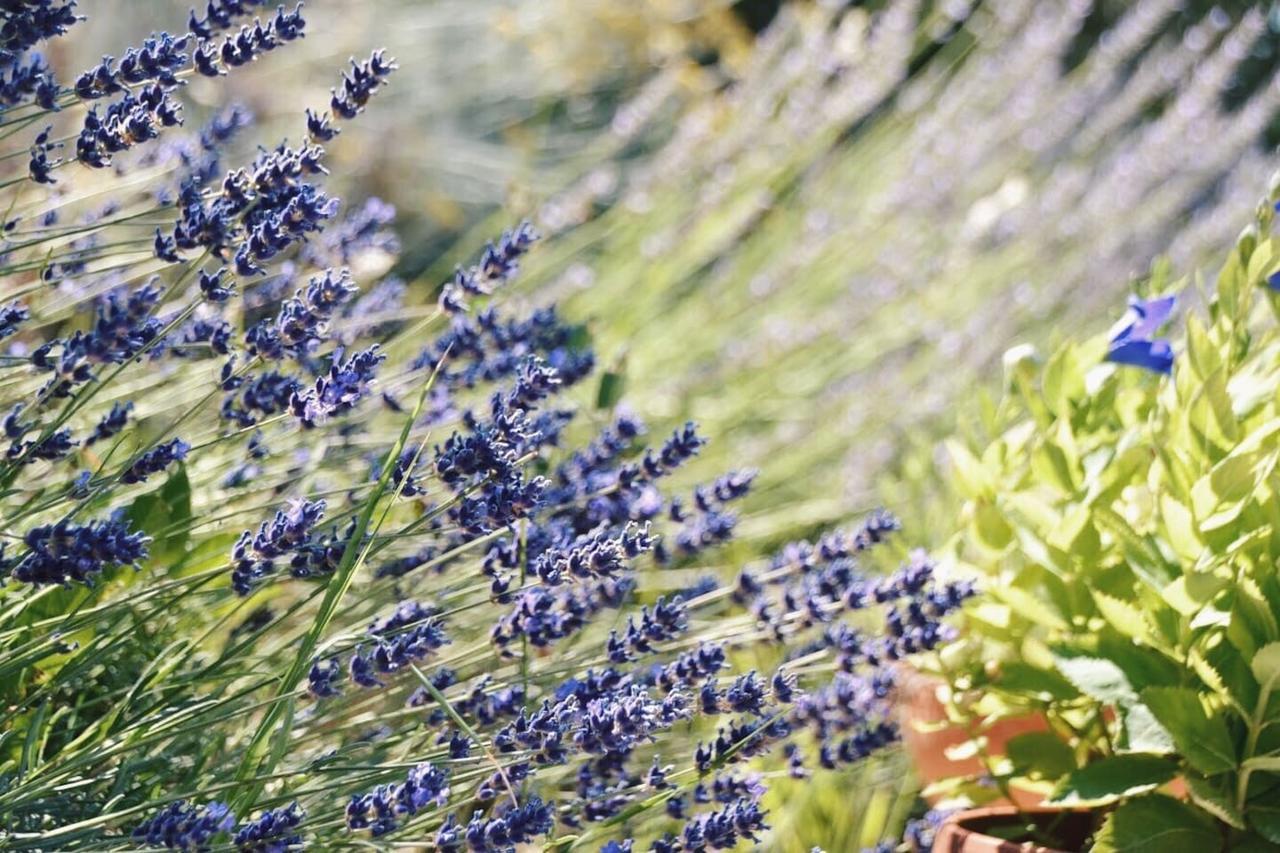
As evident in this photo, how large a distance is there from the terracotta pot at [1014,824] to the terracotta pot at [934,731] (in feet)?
0.22

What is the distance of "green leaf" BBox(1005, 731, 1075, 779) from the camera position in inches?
45.6

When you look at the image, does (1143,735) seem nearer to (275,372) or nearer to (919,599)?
(919,599)

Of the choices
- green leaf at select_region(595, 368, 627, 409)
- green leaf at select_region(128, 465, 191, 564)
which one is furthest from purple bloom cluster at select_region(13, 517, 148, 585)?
green leaf at select_region(595, 368, 627, 409)

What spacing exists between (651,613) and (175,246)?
17.2 inches

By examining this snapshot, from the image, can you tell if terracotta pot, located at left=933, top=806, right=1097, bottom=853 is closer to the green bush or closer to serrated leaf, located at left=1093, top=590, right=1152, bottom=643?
the green bush

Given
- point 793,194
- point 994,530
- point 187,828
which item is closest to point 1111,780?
point 994,530

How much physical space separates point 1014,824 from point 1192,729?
0.24 metres

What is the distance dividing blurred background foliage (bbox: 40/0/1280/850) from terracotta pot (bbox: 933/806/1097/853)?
2.76 ft

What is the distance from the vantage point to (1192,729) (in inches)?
39.4

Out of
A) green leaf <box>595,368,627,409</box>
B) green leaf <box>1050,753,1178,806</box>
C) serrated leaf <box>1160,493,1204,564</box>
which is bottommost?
green leaf <box>1050,753,1178,806</box>

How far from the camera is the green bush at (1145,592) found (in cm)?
100

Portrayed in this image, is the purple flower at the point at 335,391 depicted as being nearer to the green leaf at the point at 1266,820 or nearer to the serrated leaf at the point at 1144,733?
the serrated leaf at the point at 1144,733

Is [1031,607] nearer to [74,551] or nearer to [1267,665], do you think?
[1267,665]

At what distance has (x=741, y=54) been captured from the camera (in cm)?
370
